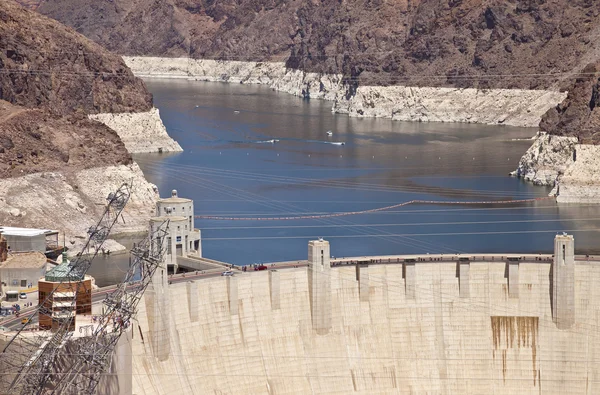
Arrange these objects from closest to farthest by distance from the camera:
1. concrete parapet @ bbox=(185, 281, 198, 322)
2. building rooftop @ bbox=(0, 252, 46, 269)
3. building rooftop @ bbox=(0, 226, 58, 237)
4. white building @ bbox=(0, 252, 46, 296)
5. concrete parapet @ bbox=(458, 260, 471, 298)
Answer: concrete parapet @ bbox=(185, 281, 198, 322) → concrete parapet @ bbox=(458, 260, 471, 298) → white building @ bbox=(0, 252, 46, 296) → building rooftop @ bbox=(0, 252, 46, 269) → building rooftop @ bbox=(0, 226, 58, 237)

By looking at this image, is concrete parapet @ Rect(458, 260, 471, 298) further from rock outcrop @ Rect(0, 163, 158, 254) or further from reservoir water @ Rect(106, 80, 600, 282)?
rock outcrop @ Rect(0, 163, 158, 254)

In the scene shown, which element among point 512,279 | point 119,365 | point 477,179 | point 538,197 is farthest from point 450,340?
point 477,179

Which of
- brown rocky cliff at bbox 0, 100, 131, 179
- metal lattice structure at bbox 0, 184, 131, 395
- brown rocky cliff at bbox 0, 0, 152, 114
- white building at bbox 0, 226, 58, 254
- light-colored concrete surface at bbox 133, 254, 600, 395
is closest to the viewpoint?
metal lattice structure at bbox 0, 184, 131, 395

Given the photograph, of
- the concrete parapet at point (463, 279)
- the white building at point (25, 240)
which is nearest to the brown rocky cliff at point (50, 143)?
the white building at point (25, 240)

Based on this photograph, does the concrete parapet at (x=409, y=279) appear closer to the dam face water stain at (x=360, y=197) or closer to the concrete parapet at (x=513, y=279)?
the concrete parapet at (x=513, y=279)

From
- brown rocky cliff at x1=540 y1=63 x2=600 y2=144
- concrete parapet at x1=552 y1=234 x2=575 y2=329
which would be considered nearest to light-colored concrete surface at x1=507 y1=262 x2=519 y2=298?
concrete parapet at x1=552 y1=234 x2=575 y2=329

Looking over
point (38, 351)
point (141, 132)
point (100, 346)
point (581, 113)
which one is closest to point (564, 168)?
point (581, 113)

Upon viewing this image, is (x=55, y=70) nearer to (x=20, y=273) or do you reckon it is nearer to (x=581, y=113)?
(x=581, y=113)

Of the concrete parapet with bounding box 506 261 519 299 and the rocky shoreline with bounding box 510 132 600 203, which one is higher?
the concrete parapet with bounding box 506 261 519 299
